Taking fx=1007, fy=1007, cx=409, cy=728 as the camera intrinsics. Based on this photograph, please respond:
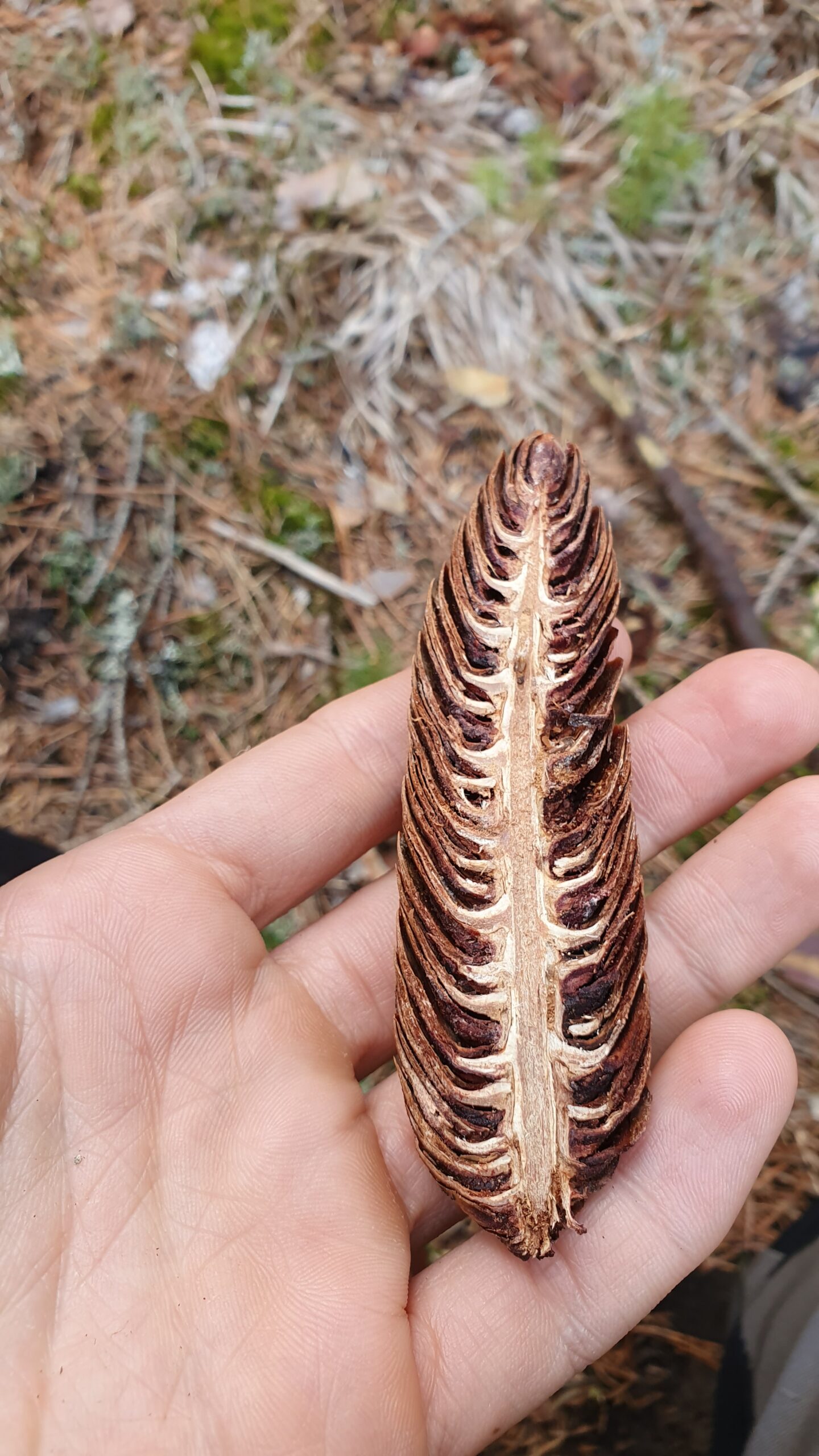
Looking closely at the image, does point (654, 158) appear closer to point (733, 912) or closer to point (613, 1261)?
point (733, 912)

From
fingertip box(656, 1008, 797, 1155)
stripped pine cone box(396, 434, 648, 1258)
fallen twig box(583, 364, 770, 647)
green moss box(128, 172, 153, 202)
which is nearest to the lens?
stripped pine cone box(396, 434, 648, 1258)

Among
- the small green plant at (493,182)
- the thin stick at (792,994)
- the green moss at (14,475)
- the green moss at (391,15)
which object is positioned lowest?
the thin stick at (792,994)

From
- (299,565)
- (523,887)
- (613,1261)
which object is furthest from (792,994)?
(299,565)

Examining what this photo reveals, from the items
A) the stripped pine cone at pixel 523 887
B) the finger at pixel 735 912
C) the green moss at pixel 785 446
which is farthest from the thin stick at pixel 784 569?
the stripped pine cone at pixel 523 887

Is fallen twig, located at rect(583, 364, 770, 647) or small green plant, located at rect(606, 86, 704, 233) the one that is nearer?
fallen twig, located at rect(583, 364, 770, 647)

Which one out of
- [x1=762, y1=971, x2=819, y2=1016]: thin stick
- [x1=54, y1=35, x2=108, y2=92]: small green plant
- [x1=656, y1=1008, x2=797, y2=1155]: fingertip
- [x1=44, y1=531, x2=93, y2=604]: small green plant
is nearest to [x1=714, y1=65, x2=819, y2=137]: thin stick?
→ [x1=54, y1=35, x2=108, y2=92]: small green plant

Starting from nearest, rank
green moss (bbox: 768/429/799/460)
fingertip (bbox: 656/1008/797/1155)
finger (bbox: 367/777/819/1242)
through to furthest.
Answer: fingertip (bbox: 656/1008/797/1155) → finger (bbox: 367/777/819/1242) → green moss (bbox: 768/429/799/460)

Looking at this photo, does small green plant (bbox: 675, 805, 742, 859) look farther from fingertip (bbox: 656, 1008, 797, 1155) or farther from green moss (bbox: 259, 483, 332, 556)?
green moss (bbox: 259, 483, 332, 556)

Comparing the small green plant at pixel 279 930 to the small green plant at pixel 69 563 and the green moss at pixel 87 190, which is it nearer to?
the small green plant at pixel 69 563
